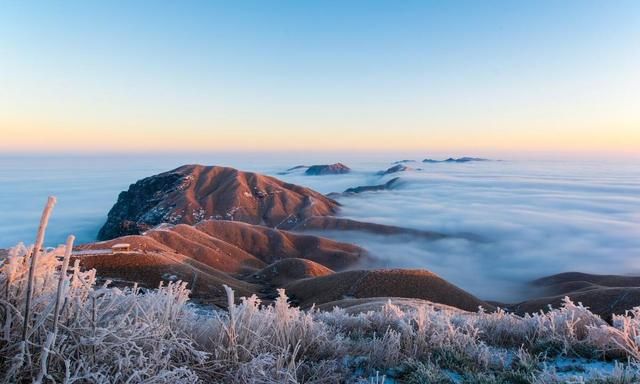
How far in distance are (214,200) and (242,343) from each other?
464ft

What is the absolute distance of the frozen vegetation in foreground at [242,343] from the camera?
7.96 feet

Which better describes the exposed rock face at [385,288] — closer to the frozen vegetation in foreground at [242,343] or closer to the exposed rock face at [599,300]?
the exposed rock face at [599,300]

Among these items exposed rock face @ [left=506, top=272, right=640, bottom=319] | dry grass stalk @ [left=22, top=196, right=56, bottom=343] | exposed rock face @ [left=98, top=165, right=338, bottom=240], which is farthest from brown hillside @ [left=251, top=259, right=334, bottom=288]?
exposed rock face @ [left=98, top=165, right=338, bottom=240]

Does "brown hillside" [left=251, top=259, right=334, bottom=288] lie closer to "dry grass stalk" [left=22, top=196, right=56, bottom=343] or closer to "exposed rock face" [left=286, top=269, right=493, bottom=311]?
"exposed rock face" [left=286, top=269, right=493, bottom=311]

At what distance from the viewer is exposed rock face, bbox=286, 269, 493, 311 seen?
121 ft

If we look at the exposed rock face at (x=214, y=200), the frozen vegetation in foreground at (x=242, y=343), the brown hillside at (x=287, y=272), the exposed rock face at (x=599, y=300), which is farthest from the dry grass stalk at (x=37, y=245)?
the exposed rock face at (x=214, y=200)

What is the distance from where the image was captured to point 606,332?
4418mm

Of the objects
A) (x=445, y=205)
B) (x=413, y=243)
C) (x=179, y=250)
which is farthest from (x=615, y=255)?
(x=179, y=250)

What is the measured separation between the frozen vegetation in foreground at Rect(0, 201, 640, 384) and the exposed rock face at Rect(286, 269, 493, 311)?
31873 mm

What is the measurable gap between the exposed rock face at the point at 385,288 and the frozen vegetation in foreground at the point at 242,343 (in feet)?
Result: 105

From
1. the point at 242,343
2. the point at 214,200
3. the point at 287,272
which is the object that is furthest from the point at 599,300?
→ the point at 214,200

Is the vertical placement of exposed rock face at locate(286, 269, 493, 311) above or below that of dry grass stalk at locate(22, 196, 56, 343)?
below

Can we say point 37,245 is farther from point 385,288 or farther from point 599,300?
point 599,300

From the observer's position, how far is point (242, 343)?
10.9 feet
